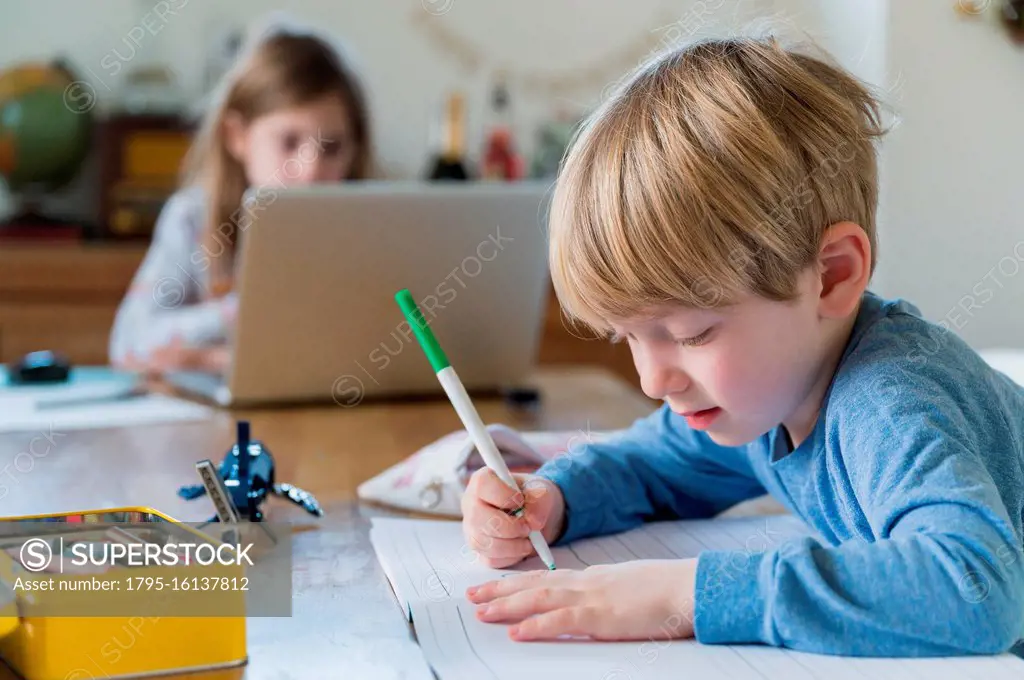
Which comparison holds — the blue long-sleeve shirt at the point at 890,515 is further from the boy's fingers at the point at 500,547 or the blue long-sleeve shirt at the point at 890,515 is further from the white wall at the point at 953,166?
the white wall at the point at 953,166

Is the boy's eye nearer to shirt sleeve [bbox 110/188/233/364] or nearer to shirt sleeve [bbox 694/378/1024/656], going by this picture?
shirt sleeve [bbox 694/378/1024/656]

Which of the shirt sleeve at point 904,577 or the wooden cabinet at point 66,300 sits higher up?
the shirt sleeve at point 904,577

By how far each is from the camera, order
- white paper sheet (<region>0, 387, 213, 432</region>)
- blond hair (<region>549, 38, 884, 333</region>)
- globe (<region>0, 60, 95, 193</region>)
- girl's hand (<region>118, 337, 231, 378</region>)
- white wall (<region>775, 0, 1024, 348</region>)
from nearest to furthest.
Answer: blond hair (<region>549, 38, 884, 333</region>) → white paper sheet (<region>0, 387, 213, 432</region>) → girl's hand (<region>118, 337, 231, 378</region>) → white wall (<region>775, 0, 1024, 348</region>) → globe (<region>0, 60, 95, 193</region>)

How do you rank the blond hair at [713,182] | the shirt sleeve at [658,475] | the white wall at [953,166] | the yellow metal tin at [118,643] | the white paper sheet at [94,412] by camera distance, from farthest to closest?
the white wall at [953,166], the white paper sheet at [94,412], the shirt sleeve at [658,475], the blond hair at [713,182], the yellow metal tin at [118,643]

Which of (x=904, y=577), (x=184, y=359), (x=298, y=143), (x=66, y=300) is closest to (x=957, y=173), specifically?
(x=298, y=143)

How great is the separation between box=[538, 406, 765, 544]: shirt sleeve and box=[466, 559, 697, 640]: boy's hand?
0.71 feet

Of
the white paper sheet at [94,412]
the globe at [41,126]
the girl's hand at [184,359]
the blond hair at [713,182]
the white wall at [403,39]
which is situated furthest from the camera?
the white wall at [403,39]

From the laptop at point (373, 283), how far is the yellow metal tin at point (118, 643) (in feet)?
2.35

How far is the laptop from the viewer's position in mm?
1317

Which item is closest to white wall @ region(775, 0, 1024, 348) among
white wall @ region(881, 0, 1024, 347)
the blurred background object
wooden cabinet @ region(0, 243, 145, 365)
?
white wall @ region(881, 0, 1024, 347)

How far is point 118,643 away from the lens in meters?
0.61

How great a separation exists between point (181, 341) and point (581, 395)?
589 mm

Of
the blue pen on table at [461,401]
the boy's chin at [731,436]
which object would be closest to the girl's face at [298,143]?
the blue pen on table at [461,401]

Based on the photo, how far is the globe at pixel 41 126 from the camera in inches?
116
